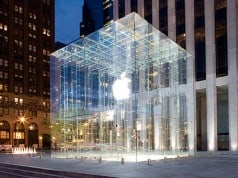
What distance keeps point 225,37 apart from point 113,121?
23.9m

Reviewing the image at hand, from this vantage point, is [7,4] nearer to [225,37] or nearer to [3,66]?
[3,66]

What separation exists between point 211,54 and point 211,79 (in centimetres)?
326

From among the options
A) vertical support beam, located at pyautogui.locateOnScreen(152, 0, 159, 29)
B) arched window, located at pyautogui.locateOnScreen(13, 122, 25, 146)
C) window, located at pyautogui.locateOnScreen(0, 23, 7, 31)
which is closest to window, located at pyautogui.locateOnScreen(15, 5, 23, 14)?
window, located at pyautogui.locateOnScreen(0, 23, 7, 31)

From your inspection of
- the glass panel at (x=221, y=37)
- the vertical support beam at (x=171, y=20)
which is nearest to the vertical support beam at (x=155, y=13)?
the vertical support beam at (x=171, y=20)

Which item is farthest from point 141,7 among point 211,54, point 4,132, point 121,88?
point 4,132

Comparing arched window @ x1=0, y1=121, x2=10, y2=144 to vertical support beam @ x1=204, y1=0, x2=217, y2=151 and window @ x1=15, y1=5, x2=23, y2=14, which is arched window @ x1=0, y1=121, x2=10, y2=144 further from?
vertical support beam @ x1=204, y1=0, x2=217, y2=151

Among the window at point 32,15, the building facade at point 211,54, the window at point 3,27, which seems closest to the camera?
the building facade at point 211,54

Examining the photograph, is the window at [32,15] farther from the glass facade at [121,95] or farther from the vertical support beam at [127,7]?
the glass facade at [121,95]

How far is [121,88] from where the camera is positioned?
3344 centimetres

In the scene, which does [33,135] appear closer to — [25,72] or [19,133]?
[19,133]

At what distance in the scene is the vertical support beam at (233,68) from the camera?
158 ft

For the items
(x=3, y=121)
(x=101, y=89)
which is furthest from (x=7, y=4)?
(x=101, y=89)

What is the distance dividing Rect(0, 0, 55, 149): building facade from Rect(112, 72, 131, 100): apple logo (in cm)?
7028

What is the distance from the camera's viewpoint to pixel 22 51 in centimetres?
10812
